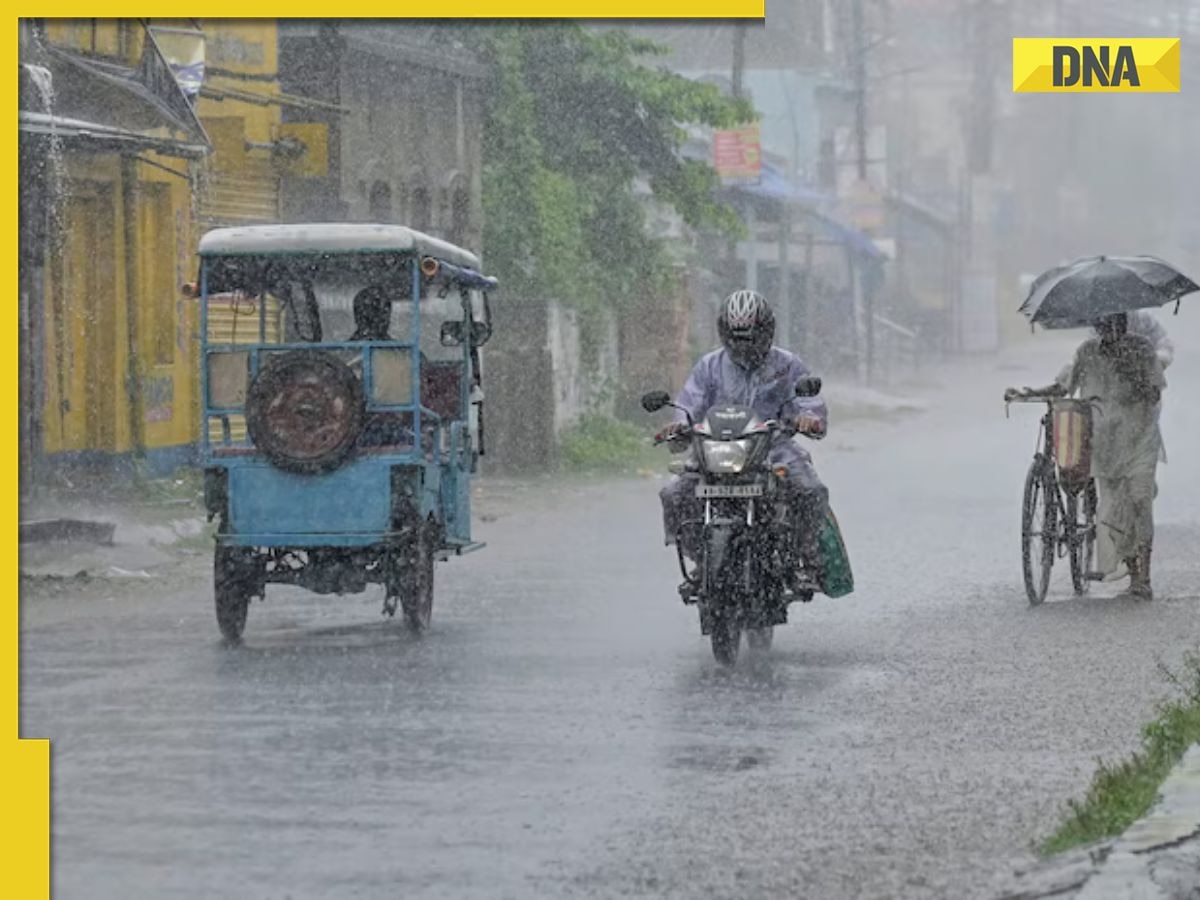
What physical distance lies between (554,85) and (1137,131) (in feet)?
163

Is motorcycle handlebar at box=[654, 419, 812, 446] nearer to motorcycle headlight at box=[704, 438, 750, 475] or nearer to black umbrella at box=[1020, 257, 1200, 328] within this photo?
motorcycle headlight at box=[704, 438, 750, 475]

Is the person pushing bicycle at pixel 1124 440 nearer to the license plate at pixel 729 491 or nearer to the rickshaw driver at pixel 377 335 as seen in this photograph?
the license plate at pixel 729 491

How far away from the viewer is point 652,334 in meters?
30.8

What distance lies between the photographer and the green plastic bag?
1065 cm

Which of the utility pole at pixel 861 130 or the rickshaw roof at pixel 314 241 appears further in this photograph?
the utility pole at pixel 861 130

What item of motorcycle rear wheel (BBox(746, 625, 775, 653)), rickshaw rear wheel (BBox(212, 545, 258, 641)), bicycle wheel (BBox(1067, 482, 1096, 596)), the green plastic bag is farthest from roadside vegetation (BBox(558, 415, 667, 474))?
the green plastic bag

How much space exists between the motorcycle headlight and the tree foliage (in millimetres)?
15710

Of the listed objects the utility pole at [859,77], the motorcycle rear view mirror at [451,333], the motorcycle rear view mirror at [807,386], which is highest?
the utility pole at [859,77]

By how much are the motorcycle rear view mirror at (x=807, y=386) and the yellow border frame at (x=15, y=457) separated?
5.12ft

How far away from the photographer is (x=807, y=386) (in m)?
10.4

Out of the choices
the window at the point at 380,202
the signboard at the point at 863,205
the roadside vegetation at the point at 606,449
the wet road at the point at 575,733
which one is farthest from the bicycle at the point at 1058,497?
the signboard at the point at 863,205

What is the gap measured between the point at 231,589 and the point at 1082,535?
181 inches

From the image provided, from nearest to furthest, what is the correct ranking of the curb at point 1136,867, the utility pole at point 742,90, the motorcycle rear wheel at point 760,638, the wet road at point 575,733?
the curb at point 1136,867 < the wet road at point 575,733 < the motorcycle rear wheel at point 760,638 < the utility pole at point 742,90

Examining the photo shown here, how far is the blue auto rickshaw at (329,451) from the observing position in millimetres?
11000
